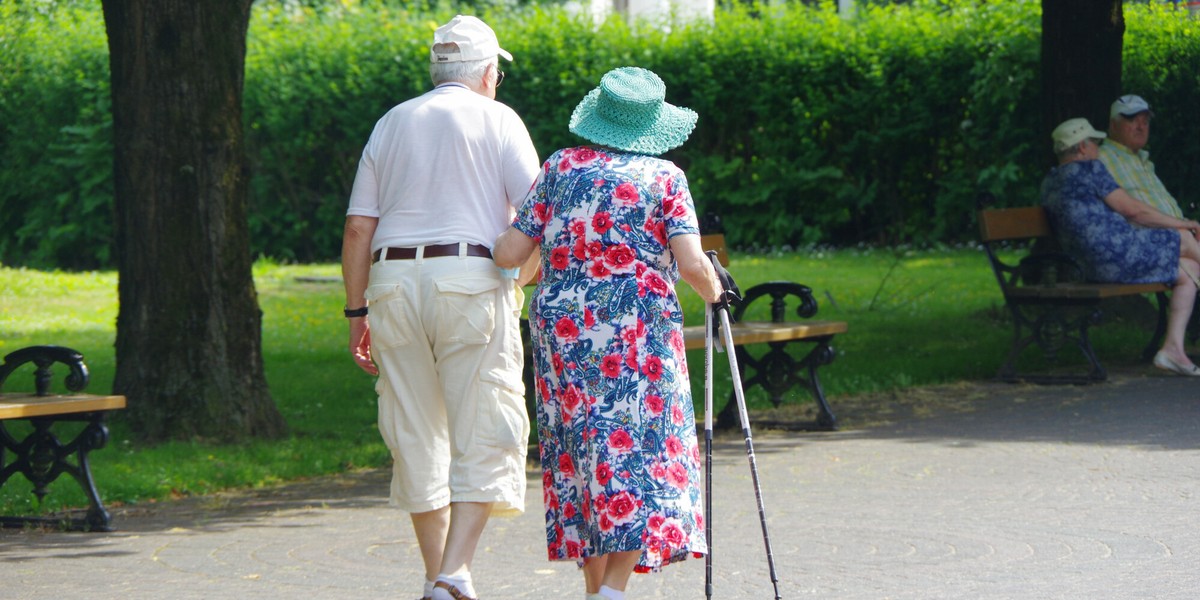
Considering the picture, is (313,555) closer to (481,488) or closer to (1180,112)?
(481,488)

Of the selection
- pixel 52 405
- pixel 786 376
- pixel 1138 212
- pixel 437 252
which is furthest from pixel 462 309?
pixel 1138 212

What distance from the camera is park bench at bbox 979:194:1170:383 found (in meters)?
10.1

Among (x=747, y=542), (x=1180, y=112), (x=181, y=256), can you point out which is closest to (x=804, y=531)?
(x=747, y=542)

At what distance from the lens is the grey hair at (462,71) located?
4957 mm

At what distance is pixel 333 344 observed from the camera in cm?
1272

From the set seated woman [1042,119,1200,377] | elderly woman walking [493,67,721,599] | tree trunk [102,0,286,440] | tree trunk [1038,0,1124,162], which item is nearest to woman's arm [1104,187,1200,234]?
seated woman [1042,119,1200,377]

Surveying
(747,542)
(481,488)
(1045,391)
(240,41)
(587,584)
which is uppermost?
(240,41)

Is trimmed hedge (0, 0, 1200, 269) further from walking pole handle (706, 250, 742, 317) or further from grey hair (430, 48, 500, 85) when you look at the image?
grey hair (430, 48, 500, 85)

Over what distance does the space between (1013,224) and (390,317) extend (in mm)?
7251

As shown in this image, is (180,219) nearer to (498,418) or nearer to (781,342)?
(781,342)

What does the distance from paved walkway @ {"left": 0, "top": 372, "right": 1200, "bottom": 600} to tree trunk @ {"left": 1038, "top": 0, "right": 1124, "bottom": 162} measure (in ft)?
12.8

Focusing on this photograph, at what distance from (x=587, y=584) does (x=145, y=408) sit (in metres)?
4.11

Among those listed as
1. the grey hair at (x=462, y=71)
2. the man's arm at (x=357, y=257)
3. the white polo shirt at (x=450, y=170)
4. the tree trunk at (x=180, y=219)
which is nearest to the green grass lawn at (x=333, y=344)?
the tree trunk at (x=180, y=219)

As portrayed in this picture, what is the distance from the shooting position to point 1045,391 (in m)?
9.92
